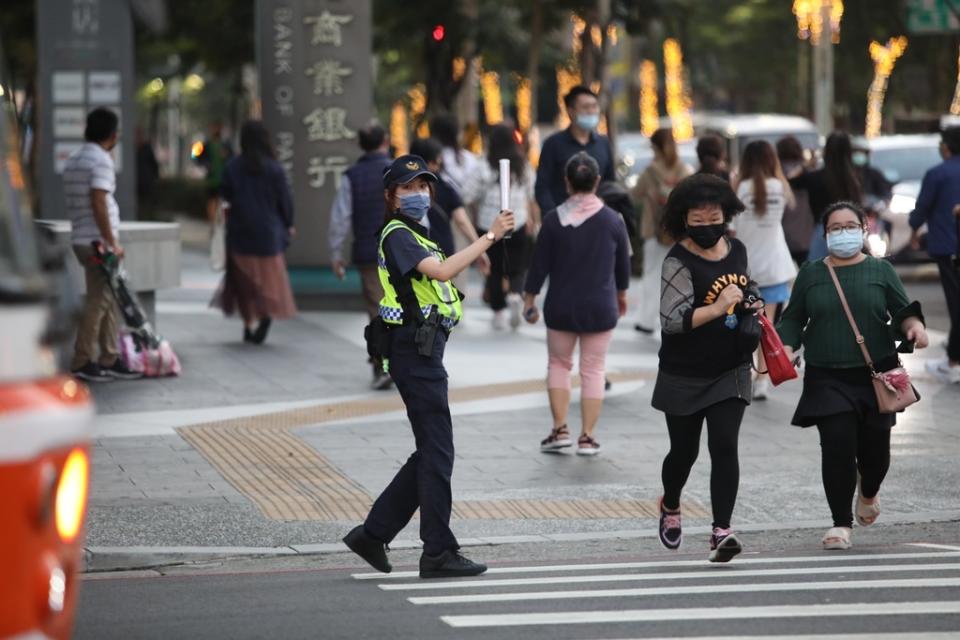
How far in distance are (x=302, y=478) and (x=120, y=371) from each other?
4224 millimetres

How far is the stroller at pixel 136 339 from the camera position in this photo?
13805 millimetres

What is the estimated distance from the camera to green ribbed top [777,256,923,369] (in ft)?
27.9

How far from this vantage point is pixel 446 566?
25.5ft

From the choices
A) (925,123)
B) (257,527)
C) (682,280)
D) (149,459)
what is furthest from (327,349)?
(925,123)

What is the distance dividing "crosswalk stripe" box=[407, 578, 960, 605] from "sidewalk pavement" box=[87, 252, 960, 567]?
61.0 inches

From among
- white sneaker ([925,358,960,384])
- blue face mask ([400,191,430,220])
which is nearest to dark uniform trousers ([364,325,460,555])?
blue face mask ([400,191,430,220])

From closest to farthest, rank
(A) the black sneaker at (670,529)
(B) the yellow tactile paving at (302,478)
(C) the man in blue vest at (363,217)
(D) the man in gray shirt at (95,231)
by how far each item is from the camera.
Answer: (A) the black sneaker at (670,529) → (B) the yellow tactile paving at (302,478) → (D) the man in gray shirt at (95,231) → (C) the man in blue vest at (363,217)

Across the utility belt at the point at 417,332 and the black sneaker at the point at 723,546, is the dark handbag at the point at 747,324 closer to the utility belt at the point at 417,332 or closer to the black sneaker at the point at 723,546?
the black sneaker at the point at 723,546

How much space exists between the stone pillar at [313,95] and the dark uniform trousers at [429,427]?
12.2 meters

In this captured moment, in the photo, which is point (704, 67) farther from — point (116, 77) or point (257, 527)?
point (257, 527)

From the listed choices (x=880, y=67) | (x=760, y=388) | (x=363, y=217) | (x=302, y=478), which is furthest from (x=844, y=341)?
(x=880, y=67)

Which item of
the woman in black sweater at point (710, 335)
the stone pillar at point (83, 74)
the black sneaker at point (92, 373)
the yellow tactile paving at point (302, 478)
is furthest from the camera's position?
the stone pillar at point (83, 74)

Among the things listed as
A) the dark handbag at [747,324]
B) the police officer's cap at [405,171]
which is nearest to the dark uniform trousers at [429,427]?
the police officer's cap at [405,171]

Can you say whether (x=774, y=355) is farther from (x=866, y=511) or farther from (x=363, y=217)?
(x=363, y=217)
